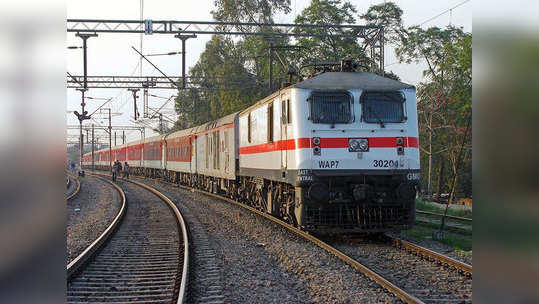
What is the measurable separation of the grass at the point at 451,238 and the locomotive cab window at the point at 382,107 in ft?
8.95

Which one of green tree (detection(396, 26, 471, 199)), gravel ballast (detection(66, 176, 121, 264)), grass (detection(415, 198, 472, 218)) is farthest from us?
green tree (detection(396, 26, 471, 199))

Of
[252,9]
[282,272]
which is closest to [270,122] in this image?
[282,272]

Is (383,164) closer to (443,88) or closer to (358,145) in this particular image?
(358,145)

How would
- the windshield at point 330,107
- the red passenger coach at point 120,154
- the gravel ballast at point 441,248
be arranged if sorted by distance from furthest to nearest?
the red passenger coach at point 120,154 < the windshield at point 330,107 < the gravel ballast at point 441,248

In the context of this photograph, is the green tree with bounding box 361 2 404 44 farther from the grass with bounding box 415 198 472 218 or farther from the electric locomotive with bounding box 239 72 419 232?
the electric locomotive with bounding box 239 72 419 232

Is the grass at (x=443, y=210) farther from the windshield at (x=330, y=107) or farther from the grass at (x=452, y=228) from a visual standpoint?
the windshield at (x=330, y=107)

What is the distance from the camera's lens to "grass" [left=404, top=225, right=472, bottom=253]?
10.3 m

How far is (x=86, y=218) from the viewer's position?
17188 mm

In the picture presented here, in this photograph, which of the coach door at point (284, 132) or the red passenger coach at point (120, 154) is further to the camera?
the red passenger coach at point (120, 154)

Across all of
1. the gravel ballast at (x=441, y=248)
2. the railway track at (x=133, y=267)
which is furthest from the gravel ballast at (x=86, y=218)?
the gravel ballast at (x=441, y=248)

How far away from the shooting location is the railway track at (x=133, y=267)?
689 centimetres

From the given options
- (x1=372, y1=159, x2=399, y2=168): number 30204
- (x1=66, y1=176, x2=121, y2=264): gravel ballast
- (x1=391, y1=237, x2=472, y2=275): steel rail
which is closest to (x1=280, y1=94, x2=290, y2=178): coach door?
(x1=372, y1=159, x2=399, y2=168): number 30204

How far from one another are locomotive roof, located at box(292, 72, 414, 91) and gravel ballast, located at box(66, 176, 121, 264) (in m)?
5.56

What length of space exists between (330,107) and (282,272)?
143 inches
